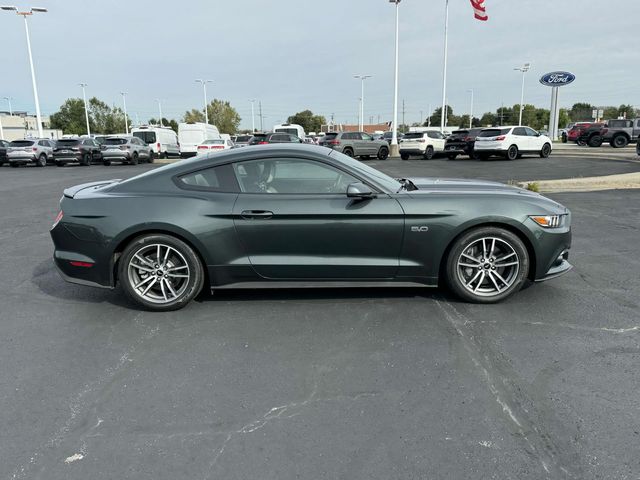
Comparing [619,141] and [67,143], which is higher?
[67,143]

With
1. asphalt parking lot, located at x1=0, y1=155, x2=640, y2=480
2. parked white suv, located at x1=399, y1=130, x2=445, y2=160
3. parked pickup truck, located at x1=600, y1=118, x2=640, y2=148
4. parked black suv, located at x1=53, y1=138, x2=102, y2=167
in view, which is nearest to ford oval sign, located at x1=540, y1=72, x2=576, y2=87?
parked pickup truck, located at x1=600, y1=118, x2=640, y2=148

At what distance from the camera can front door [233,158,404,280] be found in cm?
407

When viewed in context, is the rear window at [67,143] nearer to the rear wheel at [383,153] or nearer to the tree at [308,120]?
the rear wheel at [383,153]

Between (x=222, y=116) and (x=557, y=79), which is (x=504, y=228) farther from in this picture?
(x=222, y=116)

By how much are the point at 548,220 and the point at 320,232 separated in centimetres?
206

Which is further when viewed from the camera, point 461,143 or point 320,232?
point 461,143

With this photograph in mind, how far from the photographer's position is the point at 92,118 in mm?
88625

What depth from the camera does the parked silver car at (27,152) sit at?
26.2m

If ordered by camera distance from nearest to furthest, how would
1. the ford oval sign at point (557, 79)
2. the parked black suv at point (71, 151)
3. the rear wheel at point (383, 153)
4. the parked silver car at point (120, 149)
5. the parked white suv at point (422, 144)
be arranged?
the parked black suv at point (71, 151), the parked silver car at point (120, 149), the parked white suv at point (422, 144), the rear wheel at point (383, 153), the ford oval sign at point (557, 79)

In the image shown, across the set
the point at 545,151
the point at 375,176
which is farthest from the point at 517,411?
the point at 545,151

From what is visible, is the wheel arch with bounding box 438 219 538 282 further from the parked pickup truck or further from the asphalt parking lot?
the parked pickup truck

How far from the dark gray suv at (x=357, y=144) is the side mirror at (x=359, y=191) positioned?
23.8m

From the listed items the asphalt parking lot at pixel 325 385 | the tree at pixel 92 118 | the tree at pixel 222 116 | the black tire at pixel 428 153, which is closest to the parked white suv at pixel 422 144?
the black tire at pixel 428 153

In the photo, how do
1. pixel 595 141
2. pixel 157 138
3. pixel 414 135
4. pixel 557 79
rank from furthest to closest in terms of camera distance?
1. pixel 557 79
2. pixel 595 141
3. pixel 157 138
4. pixel 414 135
